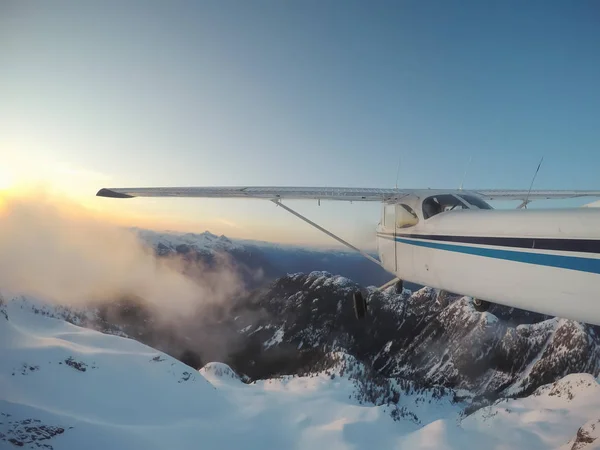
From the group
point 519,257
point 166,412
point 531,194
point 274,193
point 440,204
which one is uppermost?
point 274,193

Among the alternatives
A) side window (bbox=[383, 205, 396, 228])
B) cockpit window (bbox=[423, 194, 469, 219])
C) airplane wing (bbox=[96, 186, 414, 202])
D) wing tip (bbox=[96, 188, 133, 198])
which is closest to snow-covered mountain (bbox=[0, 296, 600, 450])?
side window (bbox=[383, 205, 396, 228])

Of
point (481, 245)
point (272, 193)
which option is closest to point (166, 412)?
point (272, 193)

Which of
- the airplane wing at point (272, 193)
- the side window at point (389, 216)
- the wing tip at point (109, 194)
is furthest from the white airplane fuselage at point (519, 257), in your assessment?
the wing tip at point (109, 194)

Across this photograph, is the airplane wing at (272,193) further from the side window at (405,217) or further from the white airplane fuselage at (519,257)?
the white airplane fuselage at (519,257)

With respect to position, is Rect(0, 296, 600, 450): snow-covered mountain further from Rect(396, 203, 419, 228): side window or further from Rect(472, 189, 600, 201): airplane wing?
Rect(396, 203, 419, 228): side window

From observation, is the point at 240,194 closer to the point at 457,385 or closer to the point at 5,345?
the point at 5,345

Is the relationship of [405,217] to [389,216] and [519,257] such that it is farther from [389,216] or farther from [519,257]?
[519,257]
